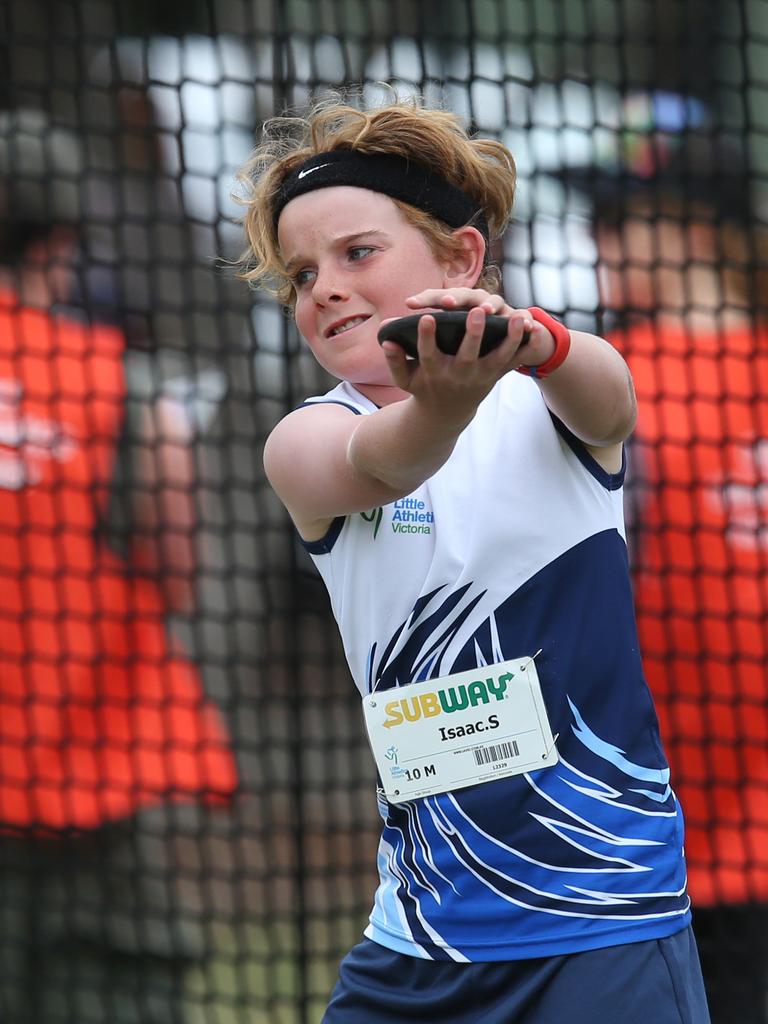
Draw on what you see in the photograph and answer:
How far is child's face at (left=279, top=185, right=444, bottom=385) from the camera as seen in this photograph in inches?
52.0

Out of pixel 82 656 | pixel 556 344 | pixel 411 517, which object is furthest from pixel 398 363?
pixel 82 656

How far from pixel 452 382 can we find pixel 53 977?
2.30 meters

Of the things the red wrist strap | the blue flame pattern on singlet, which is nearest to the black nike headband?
the blue flame pattern on singlet

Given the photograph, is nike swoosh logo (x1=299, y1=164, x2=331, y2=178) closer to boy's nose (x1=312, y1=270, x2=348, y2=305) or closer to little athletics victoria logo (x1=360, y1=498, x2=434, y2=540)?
boy's nose (x1=312, y1=270, x2=348, y2=305)

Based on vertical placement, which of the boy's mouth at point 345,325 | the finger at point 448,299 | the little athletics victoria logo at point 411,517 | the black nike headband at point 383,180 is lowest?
the little athletics victoria logo at point 411,517

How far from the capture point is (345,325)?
52.7 inches

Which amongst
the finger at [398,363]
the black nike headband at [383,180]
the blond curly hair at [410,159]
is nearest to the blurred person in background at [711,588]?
the blond curly hair at [410,159]

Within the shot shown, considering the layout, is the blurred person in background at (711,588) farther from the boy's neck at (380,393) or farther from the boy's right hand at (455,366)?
the boy's right hand at (455,366)

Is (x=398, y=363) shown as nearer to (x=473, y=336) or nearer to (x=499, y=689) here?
(x=473, y=336)

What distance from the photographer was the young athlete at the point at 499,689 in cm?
126

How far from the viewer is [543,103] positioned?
2.88 metres

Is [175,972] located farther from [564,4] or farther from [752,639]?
[564,4]

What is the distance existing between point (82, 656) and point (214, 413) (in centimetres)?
63

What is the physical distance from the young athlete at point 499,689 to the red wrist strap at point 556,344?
0.08m
